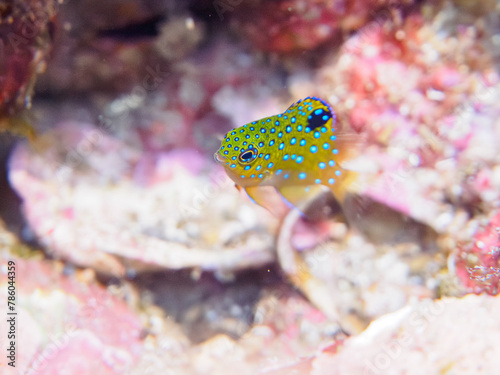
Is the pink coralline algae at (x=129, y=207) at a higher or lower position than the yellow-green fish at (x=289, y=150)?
lower

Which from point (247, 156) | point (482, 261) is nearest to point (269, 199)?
point (247, 156)

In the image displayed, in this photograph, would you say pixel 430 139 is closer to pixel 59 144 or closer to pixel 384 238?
pixel 384 238

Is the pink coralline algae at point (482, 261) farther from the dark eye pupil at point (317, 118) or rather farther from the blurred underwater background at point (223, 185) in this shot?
the dark eye pupil at point (317, 118)

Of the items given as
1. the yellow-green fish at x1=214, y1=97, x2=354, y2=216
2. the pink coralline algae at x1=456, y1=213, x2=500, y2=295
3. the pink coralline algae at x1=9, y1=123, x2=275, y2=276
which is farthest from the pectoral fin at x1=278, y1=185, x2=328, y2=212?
the pink coralline algae at x1=456, y1=213, x2=500, y2=295

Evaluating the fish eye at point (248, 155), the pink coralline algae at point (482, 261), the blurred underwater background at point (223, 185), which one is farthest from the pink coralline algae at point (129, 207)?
the pink coralline algae at point (482, 261)

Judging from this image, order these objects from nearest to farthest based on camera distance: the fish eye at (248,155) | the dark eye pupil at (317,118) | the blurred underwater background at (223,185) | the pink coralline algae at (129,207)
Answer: the fish eye at (248,155) < the dark eye pupil at (317,118) < the blurred underwater background at (223,185) < the pink coralline algae at (129,207)

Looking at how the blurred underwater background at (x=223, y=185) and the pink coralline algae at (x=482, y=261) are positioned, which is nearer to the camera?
the pink coralline algae at (x=482, y=261)

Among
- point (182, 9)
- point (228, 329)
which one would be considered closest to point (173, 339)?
point (228, 329)

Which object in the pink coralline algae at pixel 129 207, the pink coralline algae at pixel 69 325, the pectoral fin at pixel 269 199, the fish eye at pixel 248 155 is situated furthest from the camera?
the pink coralline algae at pixel 129 207
